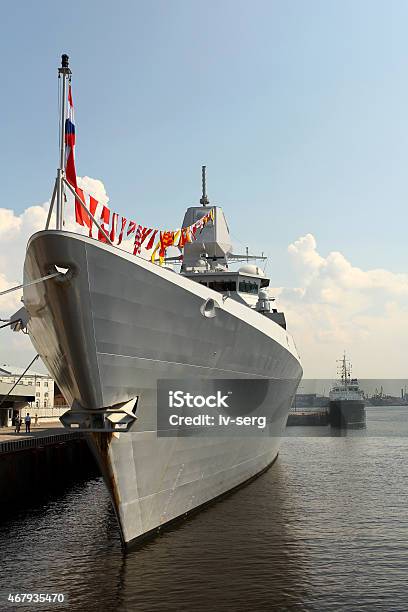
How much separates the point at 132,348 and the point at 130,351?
3.2 inches

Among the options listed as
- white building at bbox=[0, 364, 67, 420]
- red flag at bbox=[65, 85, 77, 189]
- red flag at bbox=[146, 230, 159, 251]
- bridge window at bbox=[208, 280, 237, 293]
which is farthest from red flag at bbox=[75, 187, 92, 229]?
white building at bbox=[0, 364, 67, 420]

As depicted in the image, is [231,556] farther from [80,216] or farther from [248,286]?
[248,286]

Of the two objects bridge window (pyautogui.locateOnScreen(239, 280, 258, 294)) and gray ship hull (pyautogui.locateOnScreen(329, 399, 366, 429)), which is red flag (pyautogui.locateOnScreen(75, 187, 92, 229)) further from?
gray ship hull (pyautogui.locateOnScreen(329, 399, 366, 429))

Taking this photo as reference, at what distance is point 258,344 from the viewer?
57.1 ft

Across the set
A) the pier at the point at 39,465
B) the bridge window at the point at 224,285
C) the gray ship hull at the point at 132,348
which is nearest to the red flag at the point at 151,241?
the gray ship hull at the point at 132,348

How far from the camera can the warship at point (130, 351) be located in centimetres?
1139

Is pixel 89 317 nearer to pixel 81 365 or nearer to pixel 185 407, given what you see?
pixel 81 365

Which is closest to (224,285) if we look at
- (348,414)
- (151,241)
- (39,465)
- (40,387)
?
(151,241)

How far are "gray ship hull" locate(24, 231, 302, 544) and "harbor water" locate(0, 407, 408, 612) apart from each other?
1141 millimetres

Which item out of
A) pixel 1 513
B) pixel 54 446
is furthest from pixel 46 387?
pixel 1 513

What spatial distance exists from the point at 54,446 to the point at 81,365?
16278 millimetres

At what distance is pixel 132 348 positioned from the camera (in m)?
12.2

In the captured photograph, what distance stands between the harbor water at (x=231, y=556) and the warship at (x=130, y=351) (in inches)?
43.5

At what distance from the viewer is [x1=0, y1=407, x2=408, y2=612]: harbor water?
34.2 ft
